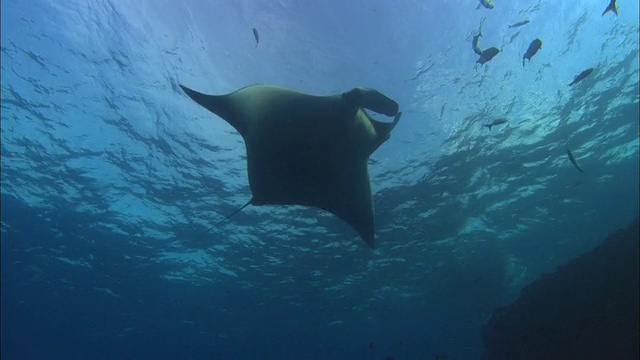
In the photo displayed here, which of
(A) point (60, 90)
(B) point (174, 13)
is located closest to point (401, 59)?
(B) point (174, 13)

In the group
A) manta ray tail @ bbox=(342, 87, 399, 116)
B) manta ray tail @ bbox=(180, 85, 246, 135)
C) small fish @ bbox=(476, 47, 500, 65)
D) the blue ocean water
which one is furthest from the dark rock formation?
manta ray tail @ bbox=(180, 85, 246, 135)

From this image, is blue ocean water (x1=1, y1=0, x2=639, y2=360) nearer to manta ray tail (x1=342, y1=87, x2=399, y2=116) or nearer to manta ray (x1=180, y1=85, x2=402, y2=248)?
manta ray (x1=180, y1=85, x2=402, y2=248)

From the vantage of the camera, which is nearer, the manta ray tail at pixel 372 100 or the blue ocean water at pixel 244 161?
the manta ray tail at pixel 372 100

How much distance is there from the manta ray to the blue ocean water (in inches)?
204

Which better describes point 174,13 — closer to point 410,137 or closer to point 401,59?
point 401,59

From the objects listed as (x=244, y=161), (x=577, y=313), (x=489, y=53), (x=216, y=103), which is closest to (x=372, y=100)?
(x=216, y=103)

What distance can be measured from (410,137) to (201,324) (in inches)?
1087

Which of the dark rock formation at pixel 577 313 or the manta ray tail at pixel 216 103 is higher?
the manta ray tail at pixel 216 103

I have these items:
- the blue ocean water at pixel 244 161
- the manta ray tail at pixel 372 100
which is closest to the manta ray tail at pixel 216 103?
the manta ray tail at pixel 372 100

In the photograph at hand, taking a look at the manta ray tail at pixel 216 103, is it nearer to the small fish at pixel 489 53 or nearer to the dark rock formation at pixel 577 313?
the small fish at pixel 489 53

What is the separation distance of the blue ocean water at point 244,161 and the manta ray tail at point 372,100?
17.8 feet

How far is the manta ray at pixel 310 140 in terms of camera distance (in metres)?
5.48

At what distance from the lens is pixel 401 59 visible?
36.4 ft

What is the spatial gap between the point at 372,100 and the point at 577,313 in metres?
10.3
